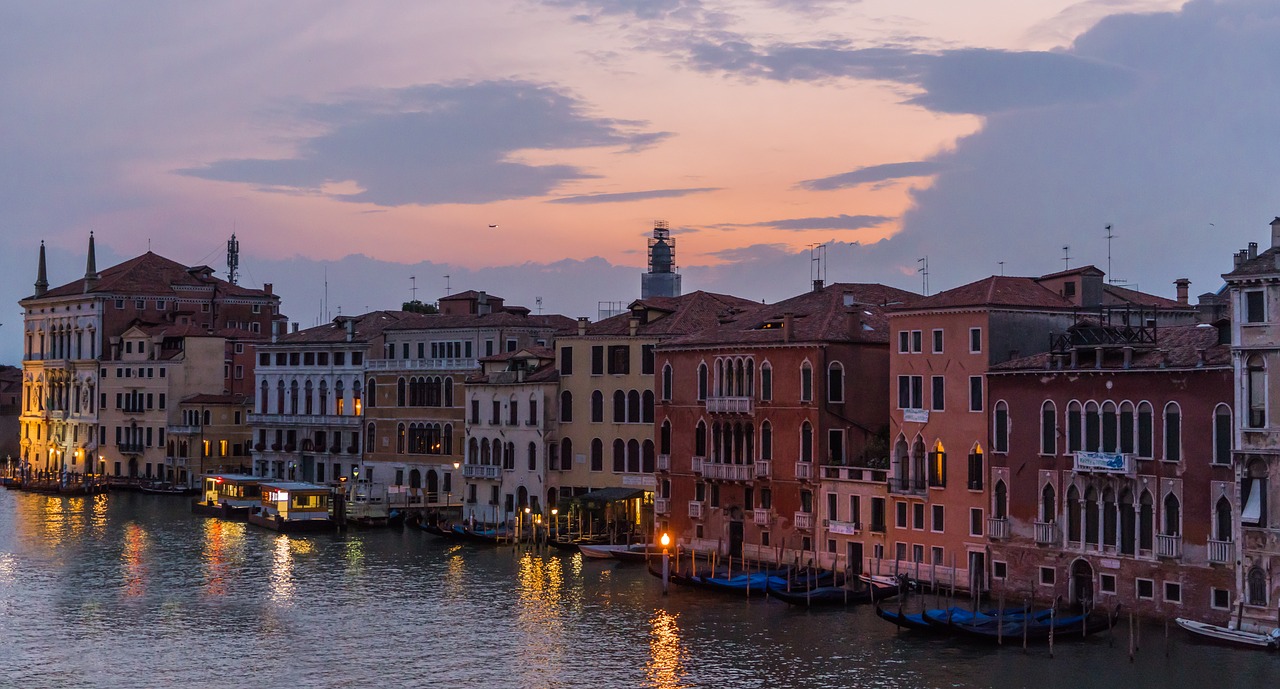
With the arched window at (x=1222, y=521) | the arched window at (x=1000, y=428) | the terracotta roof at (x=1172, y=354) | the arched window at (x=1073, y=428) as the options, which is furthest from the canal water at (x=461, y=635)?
the terracotta roof at (x=1172, y=354)

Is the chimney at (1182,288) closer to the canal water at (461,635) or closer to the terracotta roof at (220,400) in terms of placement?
the canal water at (461,635)

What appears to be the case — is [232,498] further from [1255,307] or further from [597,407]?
[1255,307]

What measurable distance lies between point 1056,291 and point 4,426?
3211 inches

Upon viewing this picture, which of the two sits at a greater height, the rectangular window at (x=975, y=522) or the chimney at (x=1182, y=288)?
the chimney at (x=1182, y=288)

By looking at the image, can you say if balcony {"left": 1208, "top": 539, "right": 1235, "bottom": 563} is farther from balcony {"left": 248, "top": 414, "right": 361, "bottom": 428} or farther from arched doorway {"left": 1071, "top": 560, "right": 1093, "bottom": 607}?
balcony {"left": 248, "top": 414, "right": 361, "bottom": 428}

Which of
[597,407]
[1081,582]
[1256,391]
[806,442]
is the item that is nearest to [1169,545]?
[1081,582]

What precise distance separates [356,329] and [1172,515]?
44.4m

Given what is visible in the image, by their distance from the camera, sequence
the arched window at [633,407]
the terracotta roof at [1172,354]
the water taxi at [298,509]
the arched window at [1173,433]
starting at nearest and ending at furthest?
the terracotta roof at [1172,354] → the arched window at [1173,433] → the arched window at [633,407] → the water taxi at [298,509]

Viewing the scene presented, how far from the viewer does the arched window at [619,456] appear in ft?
173

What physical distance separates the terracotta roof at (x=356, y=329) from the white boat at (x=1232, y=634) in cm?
4228

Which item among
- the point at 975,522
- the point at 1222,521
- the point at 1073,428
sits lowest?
the point at 975,522

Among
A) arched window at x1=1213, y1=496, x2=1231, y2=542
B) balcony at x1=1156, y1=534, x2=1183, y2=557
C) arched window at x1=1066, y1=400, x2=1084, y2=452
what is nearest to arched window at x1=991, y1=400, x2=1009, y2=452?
arched window at x1=1066, y1=400, x2=1084, y2=452

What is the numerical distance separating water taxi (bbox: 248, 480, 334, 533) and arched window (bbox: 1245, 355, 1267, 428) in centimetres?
3747

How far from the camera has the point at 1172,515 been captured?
33344 millimetres
